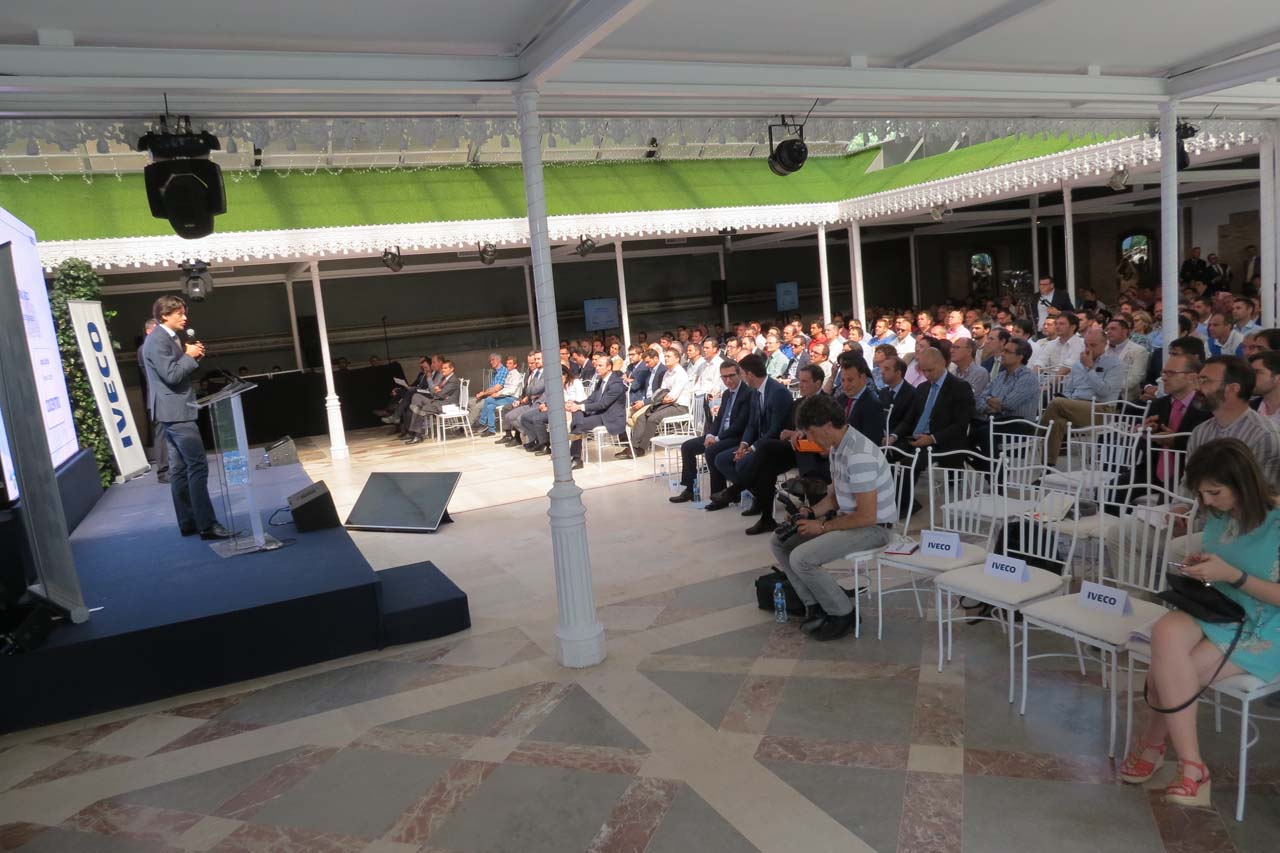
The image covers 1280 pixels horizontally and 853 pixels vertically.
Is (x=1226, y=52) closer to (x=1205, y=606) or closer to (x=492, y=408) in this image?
(x=1205, y=606)

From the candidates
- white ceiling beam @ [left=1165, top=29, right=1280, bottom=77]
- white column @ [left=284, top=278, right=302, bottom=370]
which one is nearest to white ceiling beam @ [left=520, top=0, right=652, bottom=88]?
white ceiling beam @ [left=1165, top=29, right=1280, bottom=77]

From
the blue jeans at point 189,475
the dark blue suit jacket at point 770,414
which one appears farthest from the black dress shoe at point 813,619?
the blue jeans at point 189,475

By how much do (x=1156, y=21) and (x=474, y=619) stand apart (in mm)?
4874

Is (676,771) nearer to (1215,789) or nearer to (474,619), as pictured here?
(1215,789)

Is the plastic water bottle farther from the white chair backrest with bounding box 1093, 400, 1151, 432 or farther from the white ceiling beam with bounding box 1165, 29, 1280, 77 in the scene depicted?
the white ceiling beam with bounding box 1165, 29, 1280, 77

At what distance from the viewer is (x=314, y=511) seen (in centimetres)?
605

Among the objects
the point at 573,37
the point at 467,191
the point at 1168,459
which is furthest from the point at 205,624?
the point at 467,191

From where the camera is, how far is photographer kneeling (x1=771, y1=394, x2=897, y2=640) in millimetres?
4043

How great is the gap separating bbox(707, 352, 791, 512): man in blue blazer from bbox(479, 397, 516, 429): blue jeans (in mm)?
6160

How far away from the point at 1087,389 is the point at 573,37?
5.41 meters

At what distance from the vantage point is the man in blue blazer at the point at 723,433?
22.8 feet

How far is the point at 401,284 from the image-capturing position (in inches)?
676

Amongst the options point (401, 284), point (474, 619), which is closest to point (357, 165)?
point (401, 284)

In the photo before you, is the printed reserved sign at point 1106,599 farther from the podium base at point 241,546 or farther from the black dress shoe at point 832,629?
the podium base at point 241,546
